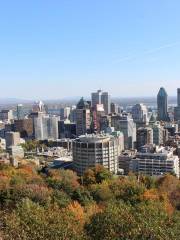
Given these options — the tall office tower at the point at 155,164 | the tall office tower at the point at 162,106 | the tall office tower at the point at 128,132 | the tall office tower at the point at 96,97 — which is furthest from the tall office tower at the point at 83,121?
the tall office tower at the point at 96,97

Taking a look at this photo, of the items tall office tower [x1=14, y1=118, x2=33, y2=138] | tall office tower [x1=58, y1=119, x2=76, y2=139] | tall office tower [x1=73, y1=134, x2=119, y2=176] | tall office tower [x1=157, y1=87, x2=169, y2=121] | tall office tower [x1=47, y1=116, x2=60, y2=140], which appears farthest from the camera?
tall office tower [x1=157, y1=87, x2=169, y2=121]

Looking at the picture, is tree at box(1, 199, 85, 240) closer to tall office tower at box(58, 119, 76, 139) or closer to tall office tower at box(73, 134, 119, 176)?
tall office tower at box(73, 134, 119, 176)

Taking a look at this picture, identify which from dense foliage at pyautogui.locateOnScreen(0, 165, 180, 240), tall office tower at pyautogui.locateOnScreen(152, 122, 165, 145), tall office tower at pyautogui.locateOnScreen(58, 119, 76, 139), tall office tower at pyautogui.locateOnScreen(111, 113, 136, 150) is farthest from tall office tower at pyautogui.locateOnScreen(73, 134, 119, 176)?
tall office tower at pyautogui.locateOnScreen(58, 119, 76, 139)

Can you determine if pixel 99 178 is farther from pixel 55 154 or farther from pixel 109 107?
pixel 109 107

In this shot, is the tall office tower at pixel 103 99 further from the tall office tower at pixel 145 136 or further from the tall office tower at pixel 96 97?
the tall office tower at pixel 145 136

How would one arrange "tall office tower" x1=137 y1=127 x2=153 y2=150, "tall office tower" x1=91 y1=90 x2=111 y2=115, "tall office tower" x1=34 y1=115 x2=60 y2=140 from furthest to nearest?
"tall office tower" x1=91 y1=90 x2=111 y2=115 → "tall office tower" x1=34 y1=115 x2=60 y2=140 → "tall office tower" x1=137 y1=127 x2=153 y2=150

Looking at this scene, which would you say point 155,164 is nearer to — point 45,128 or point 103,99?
point 45,128

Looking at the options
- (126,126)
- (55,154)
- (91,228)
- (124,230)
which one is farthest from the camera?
(126,126)

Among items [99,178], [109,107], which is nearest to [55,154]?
[99,178]
